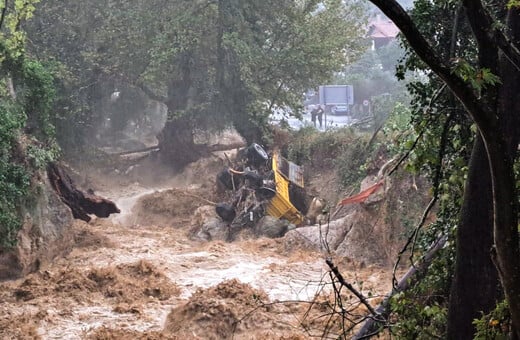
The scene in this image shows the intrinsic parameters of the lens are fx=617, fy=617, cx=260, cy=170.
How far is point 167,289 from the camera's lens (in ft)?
41.1

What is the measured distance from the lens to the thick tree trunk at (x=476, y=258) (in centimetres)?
409

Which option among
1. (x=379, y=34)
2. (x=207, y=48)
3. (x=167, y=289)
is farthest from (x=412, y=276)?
(x=379, y=34)

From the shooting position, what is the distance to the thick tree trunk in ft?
13.4

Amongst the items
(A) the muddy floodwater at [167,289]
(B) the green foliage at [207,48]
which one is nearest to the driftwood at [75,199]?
(A) the muddy floodwater at [167,289]

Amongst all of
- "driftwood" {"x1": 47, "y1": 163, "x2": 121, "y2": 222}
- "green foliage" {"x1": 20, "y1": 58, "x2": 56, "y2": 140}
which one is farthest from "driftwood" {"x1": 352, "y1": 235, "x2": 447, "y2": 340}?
"driftwood" {"x1": 47, "y1": 163, "x2": 121, "y2": 222}

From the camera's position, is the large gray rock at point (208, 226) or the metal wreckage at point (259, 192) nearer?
the large gray rock at point (208, 226)

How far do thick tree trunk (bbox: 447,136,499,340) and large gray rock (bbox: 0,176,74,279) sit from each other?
417 inches

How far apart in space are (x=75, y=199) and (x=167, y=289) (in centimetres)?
447

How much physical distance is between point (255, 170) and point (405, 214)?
7103 mm

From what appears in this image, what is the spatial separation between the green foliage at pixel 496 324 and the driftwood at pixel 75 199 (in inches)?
514

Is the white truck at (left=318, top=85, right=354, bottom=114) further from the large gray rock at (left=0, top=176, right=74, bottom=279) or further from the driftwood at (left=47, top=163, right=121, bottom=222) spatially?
the large gray rock at (left=0, top=176, right=74, bottom=279)

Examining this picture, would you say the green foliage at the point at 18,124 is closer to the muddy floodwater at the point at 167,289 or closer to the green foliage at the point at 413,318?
the muddy floodwater at the point at 167,289

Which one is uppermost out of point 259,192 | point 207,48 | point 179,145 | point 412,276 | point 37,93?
point 207,48

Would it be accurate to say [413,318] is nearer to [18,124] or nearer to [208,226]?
[18,124]
